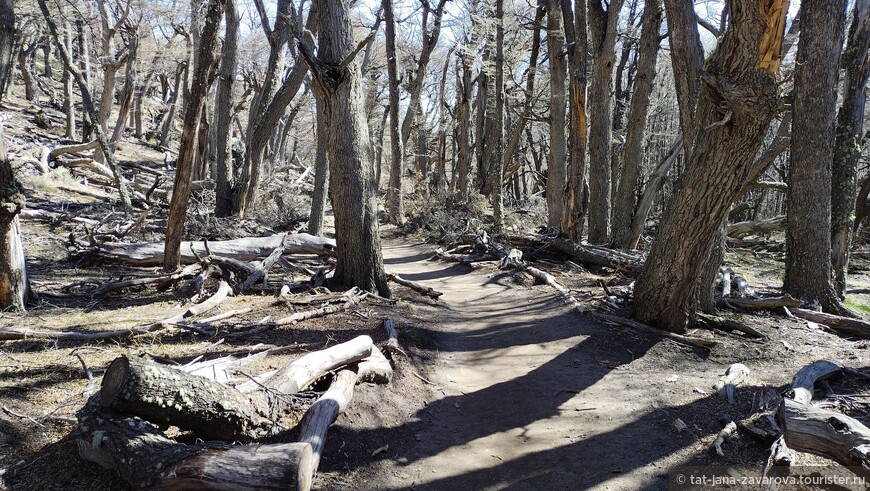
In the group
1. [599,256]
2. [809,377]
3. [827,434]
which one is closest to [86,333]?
[827,434]

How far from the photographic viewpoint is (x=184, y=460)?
2771 mm

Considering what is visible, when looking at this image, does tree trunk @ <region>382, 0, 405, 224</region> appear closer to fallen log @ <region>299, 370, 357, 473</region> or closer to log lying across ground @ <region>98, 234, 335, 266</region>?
log lying across ground @ <region>98, 234, 335, 266</region>

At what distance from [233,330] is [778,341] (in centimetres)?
587

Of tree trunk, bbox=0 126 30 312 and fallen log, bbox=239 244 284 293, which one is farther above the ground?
tree trunk, bbox=0 126 30 312

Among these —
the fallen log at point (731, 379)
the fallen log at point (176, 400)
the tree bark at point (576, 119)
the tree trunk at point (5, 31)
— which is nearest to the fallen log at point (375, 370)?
the fallen log at point (176, 400)

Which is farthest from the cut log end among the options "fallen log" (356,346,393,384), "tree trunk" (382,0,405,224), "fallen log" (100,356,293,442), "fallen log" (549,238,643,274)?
"tree trunk" (382,0,405,224)

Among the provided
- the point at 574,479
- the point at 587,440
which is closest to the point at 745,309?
the point at 587,440

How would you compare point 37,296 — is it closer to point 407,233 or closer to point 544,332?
point 544,332

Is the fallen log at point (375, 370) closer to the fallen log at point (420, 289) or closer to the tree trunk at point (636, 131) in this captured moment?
the fallen log at point (420, 289)

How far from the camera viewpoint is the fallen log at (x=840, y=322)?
21.2 feet

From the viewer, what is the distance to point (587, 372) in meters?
5.46

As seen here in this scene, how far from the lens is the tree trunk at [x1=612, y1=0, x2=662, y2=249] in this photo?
1034 centimetres

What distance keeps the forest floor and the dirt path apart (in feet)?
0.05

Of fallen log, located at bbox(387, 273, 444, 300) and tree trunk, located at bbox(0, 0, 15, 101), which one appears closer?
tree trunk, located at bbox(0, 0, 15, 101)
